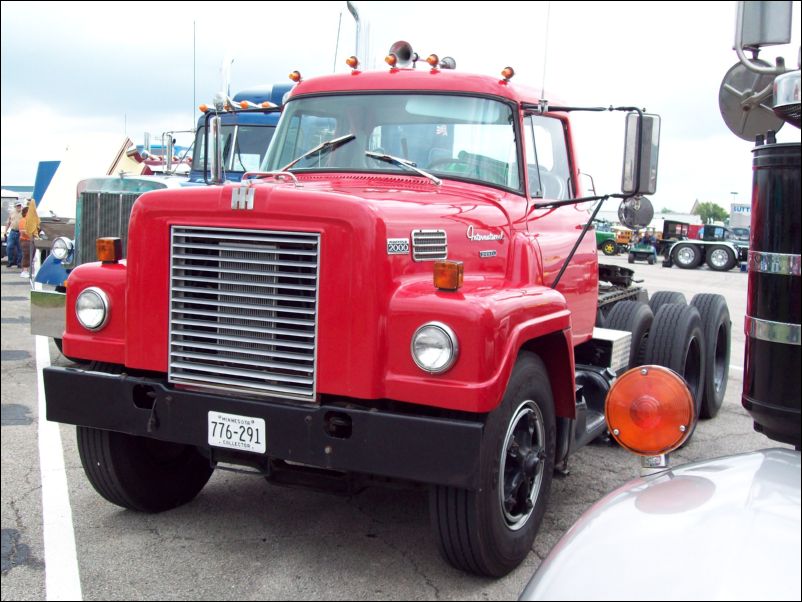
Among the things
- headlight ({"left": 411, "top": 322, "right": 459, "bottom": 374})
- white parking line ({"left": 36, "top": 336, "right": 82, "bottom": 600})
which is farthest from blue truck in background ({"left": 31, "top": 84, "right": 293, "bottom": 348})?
headlight ({"left": 411, "top": 322, "right": 459, "bottom": 374})

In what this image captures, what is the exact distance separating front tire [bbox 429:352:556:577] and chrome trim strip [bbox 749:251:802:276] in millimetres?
1621

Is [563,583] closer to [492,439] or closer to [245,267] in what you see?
[492,439]

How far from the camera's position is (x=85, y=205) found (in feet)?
32.3

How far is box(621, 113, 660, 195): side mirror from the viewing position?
455cm

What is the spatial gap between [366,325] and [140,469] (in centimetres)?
181

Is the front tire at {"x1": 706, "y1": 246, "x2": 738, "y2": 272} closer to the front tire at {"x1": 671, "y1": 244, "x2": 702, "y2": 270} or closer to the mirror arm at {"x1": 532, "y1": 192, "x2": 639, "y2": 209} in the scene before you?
the front tire at {"x1": 671, "y1": 244, "x2": 702, "y2": 270}

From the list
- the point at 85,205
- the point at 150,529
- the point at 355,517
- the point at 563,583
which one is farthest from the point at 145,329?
the point at 85,205

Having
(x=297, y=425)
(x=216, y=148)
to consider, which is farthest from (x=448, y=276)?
(x=216, y=148)

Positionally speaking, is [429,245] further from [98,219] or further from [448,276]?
[98,219]

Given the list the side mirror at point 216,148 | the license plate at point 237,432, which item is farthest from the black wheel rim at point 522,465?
the side mirror at point 216,148

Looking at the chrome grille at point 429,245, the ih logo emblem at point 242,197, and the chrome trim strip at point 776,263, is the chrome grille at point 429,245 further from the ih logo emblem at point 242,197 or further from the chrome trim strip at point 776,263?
the chrome trim strip at point 776,263

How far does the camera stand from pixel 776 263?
2328 mm

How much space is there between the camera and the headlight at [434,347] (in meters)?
3.70

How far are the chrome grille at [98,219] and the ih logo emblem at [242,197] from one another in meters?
5.86
